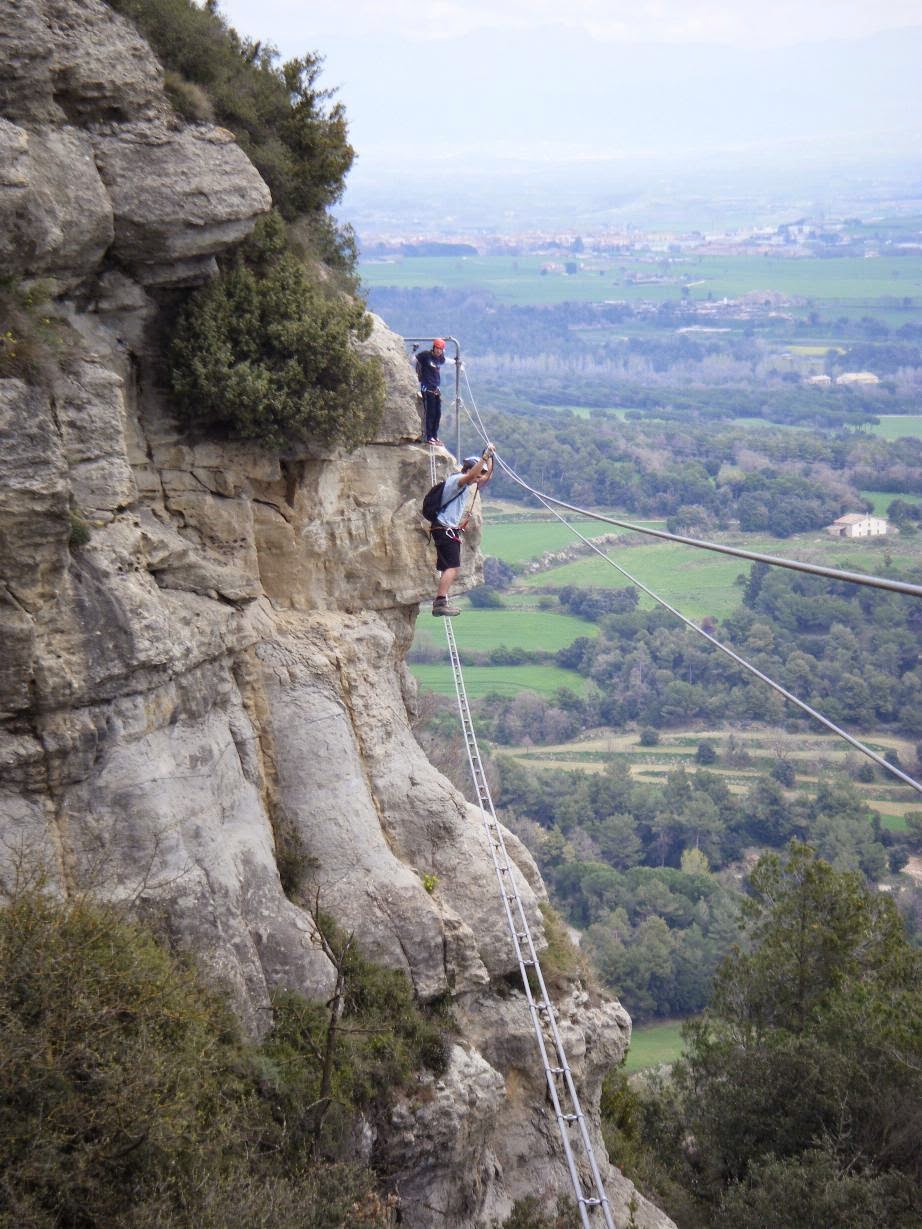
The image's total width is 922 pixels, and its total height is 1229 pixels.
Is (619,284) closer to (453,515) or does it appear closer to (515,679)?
(515,679)

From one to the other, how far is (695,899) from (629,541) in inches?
1571

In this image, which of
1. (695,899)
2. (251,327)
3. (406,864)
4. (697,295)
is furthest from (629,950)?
(697,295)

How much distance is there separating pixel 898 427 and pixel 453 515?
115 metres

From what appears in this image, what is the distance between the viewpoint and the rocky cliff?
38.5 feet

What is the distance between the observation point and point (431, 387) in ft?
59.1

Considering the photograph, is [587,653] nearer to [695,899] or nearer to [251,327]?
[695,899]

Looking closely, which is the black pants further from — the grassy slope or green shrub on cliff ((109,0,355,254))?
the grassy slope

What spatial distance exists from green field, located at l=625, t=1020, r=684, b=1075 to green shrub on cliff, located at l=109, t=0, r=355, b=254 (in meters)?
32.4

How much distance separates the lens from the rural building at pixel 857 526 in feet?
270

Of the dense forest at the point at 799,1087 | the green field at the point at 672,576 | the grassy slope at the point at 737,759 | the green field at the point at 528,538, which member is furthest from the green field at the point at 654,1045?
the green field at the point at 528,538

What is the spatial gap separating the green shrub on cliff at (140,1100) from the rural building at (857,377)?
442ft

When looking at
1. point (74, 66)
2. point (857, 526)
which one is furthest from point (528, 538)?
point (74, 66)

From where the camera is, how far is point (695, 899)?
55.2 meters

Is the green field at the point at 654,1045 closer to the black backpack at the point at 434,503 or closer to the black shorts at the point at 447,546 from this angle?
the black shorts at the point at 447,546
